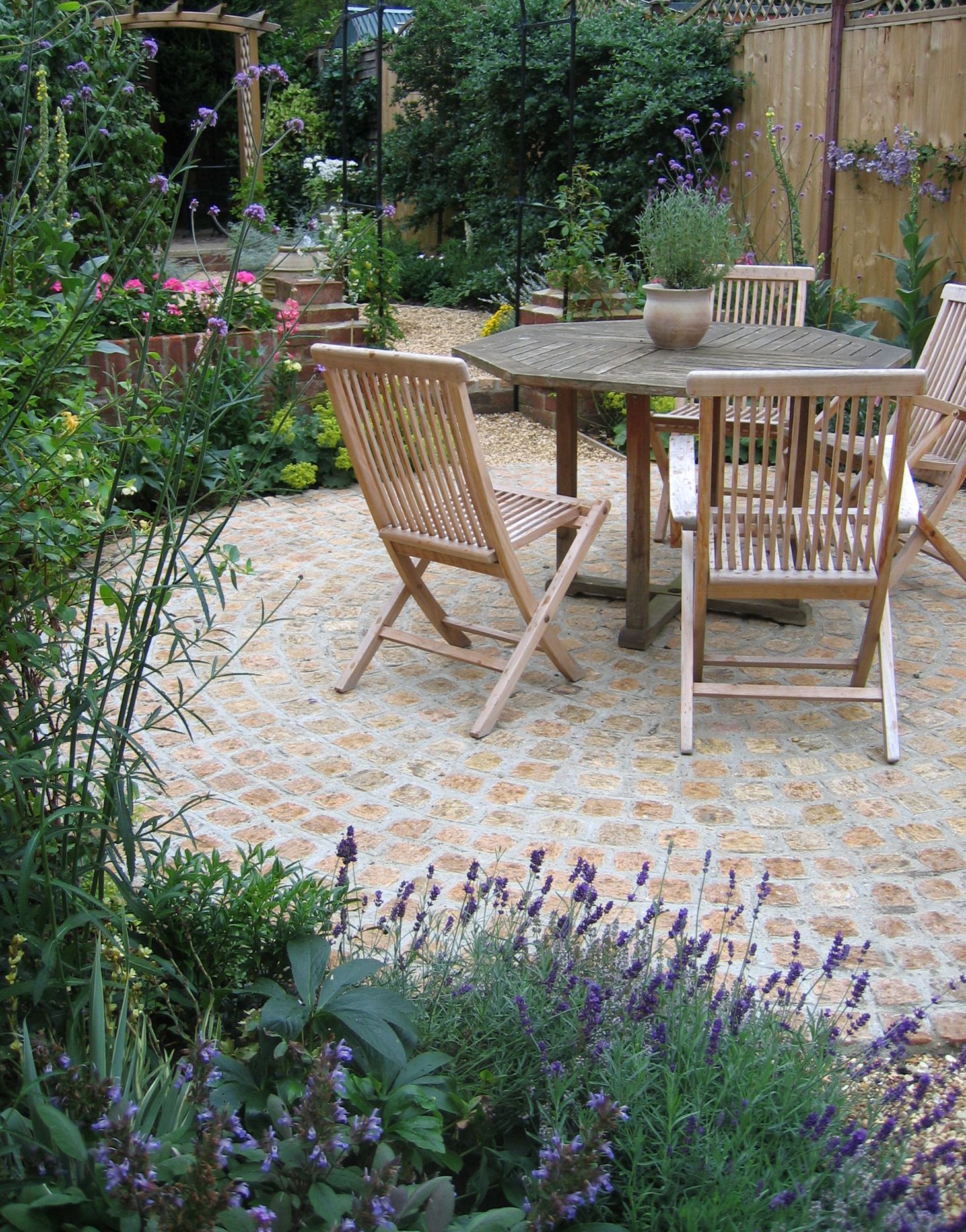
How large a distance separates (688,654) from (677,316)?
53.5 inches

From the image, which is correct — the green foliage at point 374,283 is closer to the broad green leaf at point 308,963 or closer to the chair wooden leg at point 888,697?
the chair wooden leg at point 888,697

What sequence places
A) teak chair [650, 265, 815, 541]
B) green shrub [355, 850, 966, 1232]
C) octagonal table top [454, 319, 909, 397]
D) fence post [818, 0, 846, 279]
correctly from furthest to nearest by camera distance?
1. fence post [818, 0, 846, 279]
2. teak chair [650, 265, 815, 541]
3. octagonal table top [454, 319, 909, 397]
4. green shrub [355, 850, 966, 1232]

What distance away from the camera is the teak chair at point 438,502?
363 centimetres

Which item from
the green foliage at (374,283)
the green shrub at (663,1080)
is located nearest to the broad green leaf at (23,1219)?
the green shrub at (663,1080)

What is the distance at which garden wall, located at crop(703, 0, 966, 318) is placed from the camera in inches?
293

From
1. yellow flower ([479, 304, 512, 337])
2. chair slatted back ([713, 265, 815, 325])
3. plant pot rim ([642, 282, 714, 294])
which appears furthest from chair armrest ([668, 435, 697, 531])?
yellow flower ([479, 304, 512, 337])

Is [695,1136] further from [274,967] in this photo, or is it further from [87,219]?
[87,219]

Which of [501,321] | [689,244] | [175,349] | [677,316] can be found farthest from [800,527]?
[501,321]

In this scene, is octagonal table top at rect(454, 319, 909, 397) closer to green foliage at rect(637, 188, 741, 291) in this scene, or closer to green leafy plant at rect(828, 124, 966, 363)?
green foliage at rect(637, 188, 741, 291)

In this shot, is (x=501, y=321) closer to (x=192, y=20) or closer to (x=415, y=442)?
(x=192, y=20)

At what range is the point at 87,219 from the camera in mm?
6992

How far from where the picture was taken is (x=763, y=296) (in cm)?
577

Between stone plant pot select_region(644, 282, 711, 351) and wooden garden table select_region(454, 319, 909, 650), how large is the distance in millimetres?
68

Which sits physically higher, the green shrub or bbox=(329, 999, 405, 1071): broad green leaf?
bbox=(329, 999, 405, 1071): broad green leaf
